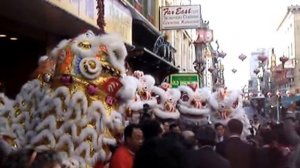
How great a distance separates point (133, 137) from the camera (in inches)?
232

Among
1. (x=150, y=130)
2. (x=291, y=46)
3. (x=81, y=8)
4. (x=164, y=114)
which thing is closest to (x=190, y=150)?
(x=150, y=130)

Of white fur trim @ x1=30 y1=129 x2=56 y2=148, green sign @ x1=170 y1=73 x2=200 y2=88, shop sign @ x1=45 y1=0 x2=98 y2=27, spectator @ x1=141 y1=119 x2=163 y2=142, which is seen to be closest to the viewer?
white fur trim @ x1=30 y1=129 x2=56 y2=148

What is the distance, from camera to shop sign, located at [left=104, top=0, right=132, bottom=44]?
12620mm

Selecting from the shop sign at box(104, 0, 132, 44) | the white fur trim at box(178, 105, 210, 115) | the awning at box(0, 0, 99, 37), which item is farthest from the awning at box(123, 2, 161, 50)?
the white fur trim at box(178, 105, 210, 115)

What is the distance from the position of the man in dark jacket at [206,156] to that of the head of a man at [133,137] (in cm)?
54

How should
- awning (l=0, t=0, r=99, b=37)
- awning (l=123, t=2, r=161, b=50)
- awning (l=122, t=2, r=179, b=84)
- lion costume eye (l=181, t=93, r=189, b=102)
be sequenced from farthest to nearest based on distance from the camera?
1. awning (l=122, t=2, r=179, b=84)
2. awning (l=123, t=2, r=161, b=50)
3. lion costume eye (l=181, t=93, r=189, b=102)
4. awning (l=0, t=0, r=99, b=37)

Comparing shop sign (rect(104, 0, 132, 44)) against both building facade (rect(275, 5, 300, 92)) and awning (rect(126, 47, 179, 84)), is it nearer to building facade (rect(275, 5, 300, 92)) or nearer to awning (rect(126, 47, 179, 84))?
awning (rect(126, 47, 179, 84))

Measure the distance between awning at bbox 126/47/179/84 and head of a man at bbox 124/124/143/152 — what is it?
9210 mm

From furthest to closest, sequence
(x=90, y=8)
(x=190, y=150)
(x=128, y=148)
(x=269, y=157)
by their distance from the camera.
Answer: (x=90, y=8) < (x=269, y=157) < (x=190, y=150) < (x=128, y=148)


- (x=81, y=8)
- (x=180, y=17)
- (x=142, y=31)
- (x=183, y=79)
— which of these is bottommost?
(x=183, y=79)

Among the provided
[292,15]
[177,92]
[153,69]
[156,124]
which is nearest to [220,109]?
[177,92]

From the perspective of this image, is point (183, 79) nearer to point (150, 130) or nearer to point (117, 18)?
point (117, 18)

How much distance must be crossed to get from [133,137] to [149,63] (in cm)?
1452

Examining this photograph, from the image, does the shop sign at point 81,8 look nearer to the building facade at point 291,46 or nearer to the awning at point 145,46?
the awning at point 145,46
